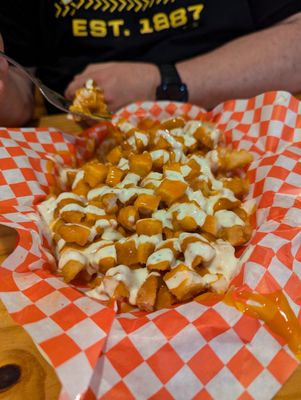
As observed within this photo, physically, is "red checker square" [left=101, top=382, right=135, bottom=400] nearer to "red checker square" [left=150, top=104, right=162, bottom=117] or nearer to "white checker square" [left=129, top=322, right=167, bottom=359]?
"white checker square" [left=129, top=322, right=167, bottom=359]

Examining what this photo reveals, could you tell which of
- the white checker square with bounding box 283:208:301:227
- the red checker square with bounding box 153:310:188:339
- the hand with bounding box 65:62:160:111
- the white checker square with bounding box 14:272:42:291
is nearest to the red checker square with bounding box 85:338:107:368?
the red checker square with bounding box 153:310:188:339

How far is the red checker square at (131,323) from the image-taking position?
2.63 ft

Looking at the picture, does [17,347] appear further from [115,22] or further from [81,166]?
[115,22]

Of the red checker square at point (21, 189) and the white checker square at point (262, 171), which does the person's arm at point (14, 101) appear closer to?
the red checker square at point (21, 189)

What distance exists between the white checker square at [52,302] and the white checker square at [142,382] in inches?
7.3

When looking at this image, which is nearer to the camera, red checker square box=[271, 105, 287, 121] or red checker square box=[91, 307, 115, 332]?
red checker square box=[91, 307, 115, 332]

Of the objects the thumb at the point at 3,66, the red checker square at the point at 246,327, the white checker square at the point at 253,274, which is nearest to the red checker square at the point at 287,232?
the white checker square at the point at 253,274

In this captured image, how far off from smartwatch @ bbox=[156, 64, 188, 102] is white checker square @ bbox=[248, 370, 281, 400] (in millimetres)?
951

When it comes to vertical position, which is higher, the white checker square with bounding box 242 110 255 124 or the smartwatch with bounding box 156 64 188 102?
the smartwatch with bounding box 156 64 188 102

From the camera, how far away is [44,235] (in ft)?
3.38

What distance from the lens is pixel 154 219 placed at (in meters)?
0.97

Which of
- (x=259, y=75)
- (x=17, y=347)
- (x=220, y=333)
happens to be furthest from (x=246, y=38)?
(x=17, y=347)

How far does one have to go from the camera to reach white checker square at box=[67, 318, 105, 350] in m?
0.75

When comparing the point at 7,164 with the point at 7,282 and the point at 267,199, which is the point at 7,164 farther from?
the point at 267,199
